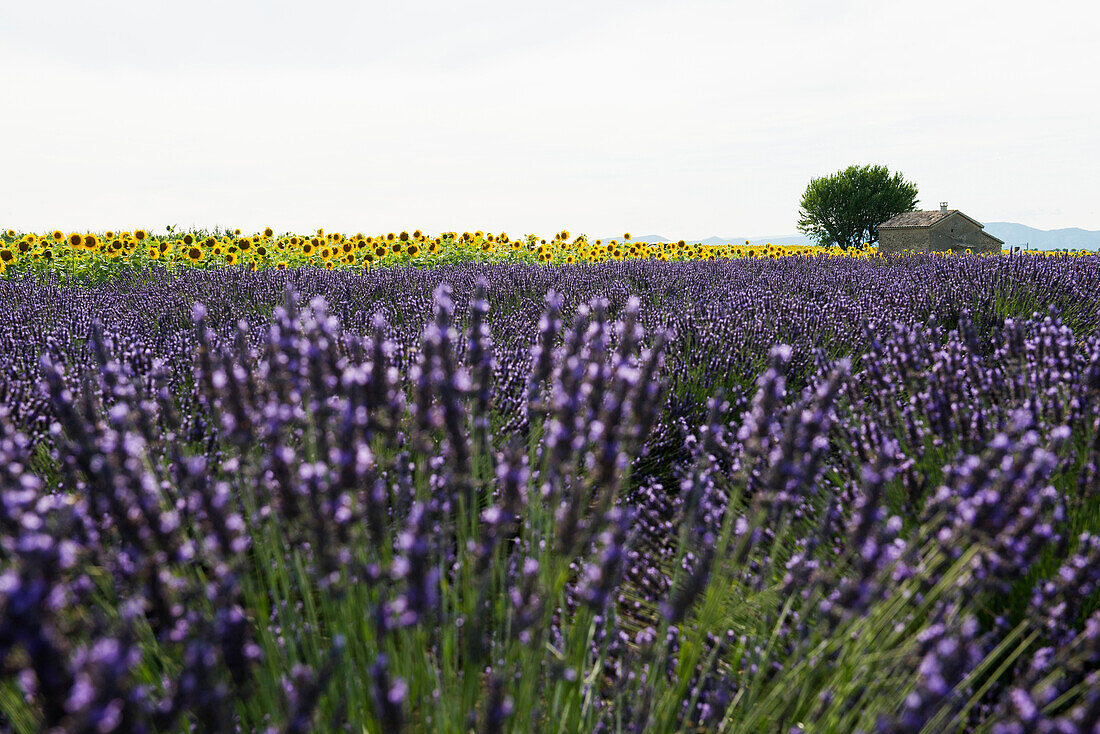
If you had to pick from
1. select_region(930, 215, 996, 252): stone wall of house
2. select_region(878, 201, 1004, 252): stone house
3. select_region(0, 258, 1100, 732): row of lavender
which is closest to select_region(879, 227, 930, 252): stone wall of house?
select_region(878, 201, 1004, 252): stone house

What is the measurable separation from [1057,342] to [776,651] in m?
1.64

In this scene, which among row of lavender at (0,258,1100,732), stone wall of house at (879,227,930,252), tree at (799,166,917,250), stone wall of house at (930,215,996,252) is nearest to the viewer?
row of lavender at (0,258,1100,732)

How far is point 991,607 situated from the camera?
6.30 feet

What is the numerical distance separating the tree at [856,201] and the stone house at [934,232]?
2.13m

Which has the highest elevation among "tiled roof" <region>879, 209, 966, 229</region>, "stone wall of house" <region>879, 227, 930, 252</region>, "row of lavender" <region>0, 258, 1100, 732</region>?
"tiled roof" <region>879, 209, 966, 229</region>

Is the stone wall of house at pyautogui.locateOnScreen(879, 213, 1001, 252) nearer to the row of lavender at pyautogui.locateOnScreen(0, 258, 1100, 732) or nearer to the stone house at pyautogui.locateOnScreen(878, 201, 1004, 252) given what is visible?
the stone house at pyautogui.locateOnScreen(878, 201, 1004, 252)

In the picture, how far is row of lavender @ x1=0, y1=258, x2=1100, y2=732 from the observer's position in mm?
1014

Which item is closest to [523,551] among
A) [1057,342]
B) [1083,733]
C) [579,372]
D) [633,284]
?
[579,372]

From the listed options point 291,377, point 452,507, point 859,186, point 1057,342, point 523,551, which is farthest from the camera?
point 859,186

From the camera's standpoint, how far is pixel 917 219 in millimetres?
40844

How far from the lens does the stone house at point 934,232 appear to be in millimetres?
39469

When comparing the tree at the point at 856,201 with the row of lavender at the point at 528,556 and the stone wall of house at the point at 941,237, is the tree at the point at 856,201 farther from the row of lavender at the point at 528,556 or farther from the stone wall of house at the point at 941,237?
the row of lavender at the point at 528,556

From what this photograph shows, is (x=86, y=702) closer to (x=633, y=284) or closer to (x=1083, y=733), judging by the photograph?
(x=1083, y=733)

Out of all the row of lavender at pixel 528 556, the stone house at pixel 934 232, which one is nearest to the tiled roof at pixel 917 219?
the stone house at pixel 934 232
